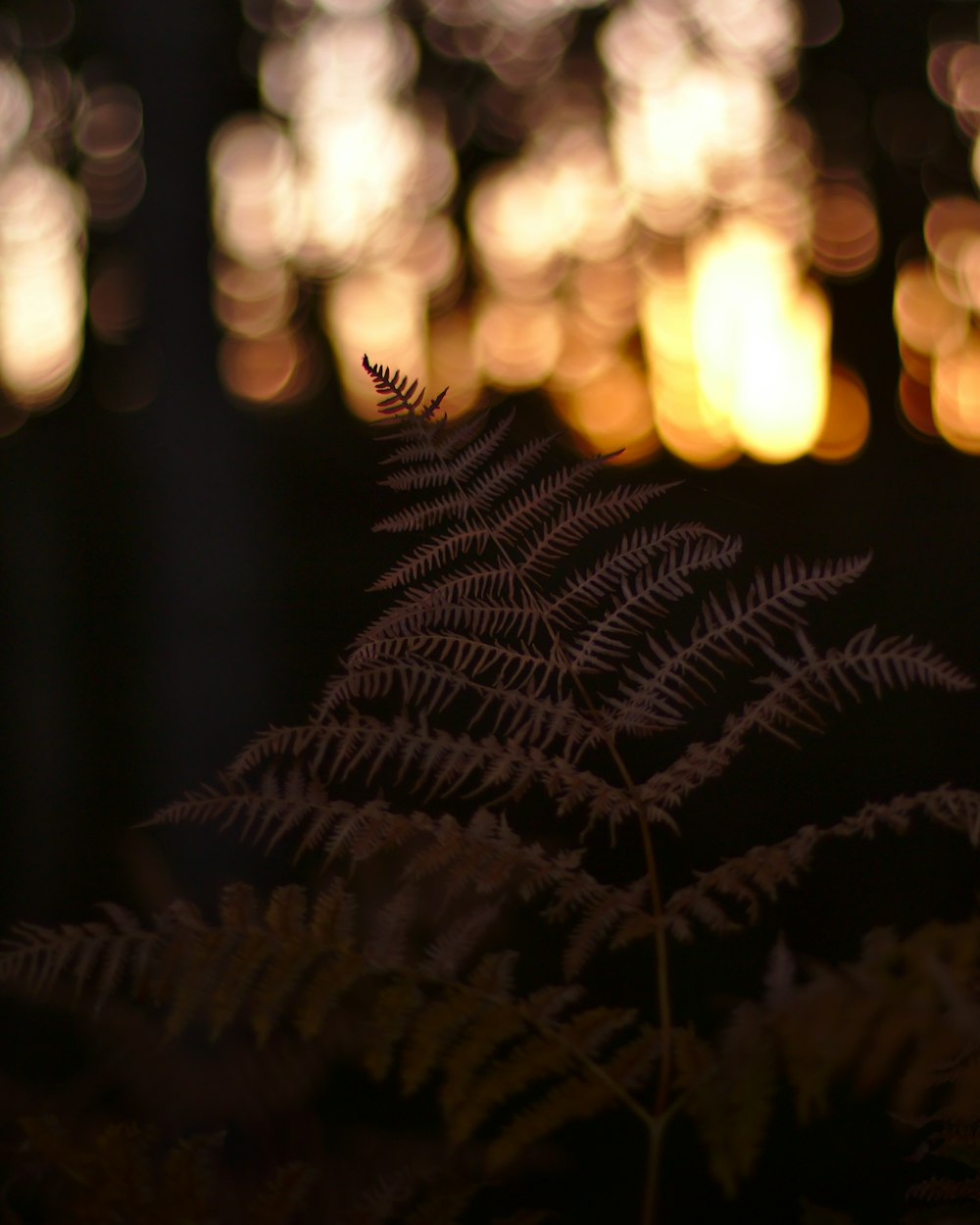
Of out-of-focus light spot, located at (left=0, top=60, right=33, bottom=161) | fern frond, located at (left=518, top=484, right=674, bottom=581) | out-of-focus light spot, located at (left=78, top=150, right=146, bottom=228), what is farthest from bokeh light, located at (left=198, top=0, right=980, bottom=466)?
fern frond, located at (left=518, top=484, right=674, bottom=581)

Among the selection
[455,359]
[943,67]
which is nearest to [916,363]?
[455,359]

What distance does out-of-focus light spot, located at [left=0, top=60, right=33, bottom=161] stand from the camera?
2.78 m

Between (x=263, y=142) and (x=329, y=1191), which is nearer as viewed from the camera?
(x=329, y=1191)

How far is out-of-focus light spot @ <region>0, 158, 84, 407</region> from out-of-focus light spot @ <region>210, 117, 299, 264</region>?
0.42 m

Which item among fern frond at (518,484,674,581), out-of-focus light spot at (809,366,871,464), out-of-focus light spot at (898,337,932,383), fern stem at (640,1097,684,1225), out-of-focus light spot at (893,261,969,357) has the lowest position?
fern stem at (640,1097,684,1225)

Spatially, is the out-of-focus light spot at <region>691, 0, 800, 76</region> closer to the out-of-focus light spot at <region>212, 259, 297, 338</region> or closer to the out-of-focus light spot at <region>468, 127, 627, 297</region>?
the out-of-focus light spot at <region>468, 127, 627, 297</region>

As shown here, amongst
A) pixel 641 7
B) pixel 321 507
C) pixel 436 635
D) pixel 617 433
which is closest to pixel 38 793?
pixel 321 507

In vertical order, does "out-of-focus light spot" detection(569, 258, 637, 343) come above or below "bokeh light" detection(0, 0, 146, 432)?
below

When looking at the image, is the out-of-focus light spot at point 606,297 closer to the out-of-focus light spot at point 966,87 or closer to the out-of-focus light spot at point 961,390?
the out-of-focus light spot at point 961,390

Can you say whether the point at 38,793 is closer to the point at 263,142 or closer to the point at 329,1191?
the point at 329,1191

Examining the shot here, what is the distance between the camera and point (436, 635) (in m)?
0.85

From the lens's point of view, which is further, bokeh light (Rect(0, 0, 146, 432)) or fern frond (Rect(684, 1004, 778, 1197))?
bokeh light (Rect(0, 0, 146, 432))

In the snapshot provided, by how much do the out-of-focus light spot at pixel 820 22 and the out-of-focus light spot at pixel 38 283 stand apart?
216cm

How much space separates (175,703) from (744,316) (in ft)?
4.30
